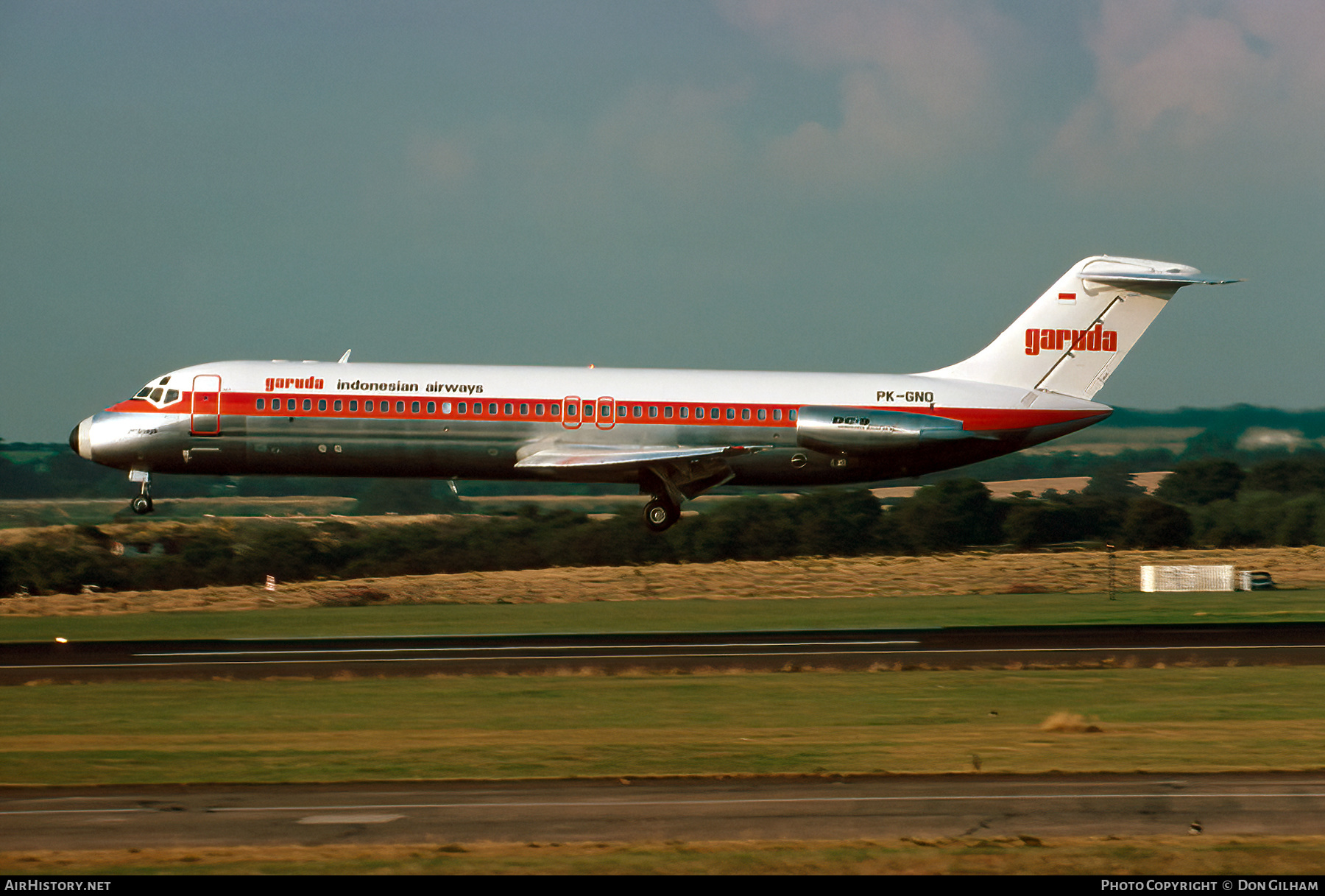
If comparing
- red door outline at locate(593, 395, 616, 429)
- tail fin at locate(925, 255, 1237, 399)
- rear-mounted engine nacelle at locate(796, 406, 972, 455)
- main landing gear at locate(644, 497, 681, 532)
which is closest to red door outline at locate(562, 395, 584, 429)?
red door outline at locate(593, 395, 616, 429)

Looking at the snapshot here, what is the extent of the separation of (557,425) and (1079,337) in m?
15.9

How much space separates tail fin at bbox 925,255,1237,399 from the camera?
42969 millimetres

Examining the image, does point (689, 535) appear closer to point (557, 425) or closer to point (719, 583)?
point (719, 583)

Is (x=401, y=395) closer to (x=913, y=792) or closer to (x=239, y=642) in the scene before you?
(x=239, y=642)

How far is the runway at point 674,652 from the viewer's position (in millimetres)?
31781

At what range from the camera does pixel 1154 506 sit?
63562 millimetres

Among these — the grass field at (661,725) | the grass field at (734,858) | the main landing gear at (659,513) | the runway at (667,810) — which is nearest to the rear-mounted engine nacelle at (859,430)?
the main landing gear at (659,513)

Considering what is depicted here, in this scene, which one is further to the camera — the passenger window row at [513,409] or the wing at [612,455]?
the passenger window row at [513,409]

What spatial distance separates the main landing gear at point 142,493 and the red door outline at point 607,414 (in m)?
13.1

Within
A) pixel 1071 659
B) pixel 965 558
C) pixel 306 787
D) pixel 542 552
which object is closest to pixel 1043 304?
pixel 1071 659

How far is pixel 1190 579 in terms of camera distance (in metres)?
54.7

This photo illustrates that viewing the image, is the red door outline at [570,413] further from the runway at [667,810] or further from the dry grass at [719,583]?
the runway at [667,810]

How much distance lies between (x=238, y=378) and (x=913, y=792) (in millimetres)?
26998

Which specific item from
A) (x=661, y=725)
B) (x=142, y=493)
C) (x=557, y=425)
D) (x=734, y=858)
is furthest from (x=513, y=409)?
(x=734, y=858)
